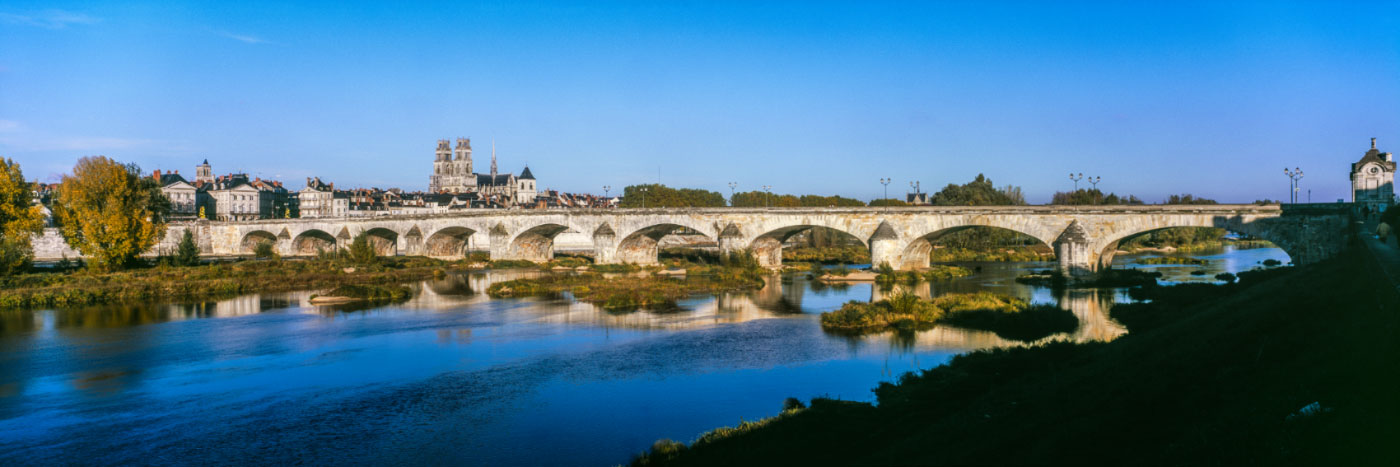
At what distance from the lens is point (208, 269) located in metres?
47.9

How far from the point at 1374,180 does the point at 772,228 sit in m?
29.1

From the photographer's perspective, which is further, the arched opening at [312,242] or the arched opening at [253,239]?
the arched opening at [253,239]

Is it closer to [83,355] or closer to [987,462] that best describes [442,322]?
[83,355]

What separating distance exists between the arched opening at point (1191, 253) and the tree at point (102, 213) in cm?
5147

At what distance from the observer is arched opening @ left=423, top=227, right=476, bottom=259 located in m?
68.4

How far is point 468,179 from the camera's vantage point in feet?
547

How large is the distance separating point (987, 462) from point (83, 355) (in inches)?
983

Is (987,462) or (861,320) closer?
(987,462)

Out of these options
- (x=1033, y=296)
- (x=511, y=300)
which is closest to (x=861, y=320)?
(x=1033, y=296)

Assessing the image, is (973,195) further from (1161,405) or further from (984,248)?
(1161,405)

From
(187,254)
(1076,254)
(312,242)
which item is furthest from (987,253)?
(312,242)

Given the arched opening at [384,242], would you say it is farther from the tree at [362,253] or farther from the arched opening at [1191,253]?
the arched opening at [1191,253]

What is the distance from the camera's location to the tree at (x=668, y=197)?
368 ft

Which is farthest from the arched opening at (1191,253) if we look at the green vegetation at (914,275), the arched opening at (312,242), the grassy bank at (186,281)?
the arched opening at (312,242)
